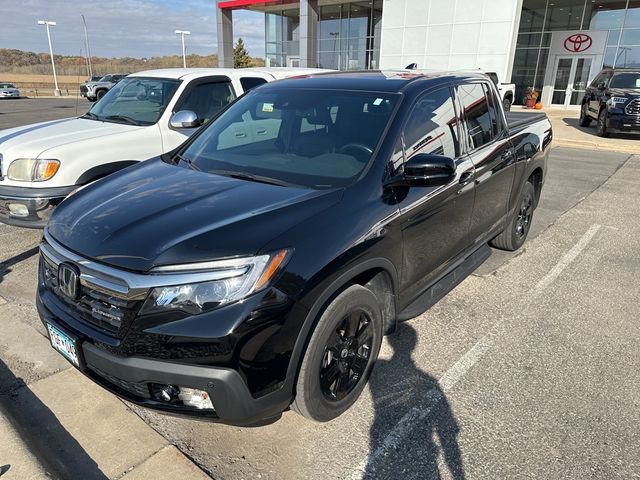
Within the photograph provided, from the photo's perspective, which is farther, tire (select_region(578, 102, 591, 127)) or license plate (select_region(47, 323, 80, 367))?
tire (select_region(578, 102, 591, 127))

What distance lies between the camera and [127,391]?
7.43 feet

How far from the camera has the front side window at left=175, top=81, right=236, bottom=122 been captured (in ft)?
20.0

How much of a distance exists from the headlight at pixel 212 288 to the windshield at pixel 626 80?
16.2m

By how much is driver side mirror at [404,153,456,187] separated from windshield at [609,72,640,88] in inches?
→ 586

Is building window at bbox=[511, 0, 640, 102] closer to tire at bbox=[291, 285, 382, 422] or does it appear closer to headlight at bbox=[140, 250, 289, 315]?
tire at bbox=[291, 285, 382, 422]

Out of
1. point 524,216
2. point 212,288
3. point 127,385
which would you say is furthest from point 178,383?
point 524,216

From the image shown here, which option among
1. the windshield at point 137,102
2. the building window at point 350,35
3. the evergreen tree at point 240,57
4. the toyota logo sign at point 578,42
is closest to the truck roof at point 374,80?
the windshield at point 137,102

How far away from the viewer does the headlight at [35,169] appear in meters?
4.76

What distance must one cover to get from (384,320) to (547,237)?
3.90 metres

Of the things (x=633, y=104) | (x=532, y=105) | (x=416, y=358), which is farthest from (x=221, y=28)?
(x=416, y=358)

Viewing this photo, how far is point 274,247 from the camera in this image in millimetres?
2203

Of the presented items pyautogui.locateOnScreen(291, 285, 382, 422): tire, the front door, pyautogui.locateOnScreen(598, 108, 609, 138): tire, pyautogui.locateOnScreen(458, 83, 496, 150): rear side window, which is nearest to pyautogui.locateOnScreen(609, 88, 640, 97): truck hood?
pyautogui.locateOnScreen(598, 108, 609, 138): tire

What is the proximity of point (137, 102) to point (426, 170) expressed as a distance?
4615 mm

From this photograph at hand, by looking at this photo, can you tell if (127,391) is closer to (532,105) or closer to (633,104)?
(633,104)
